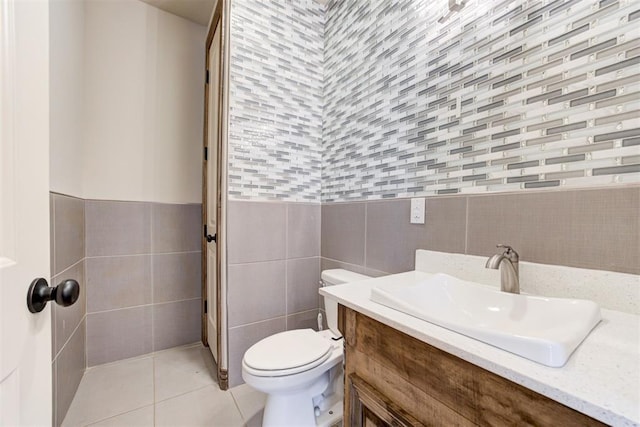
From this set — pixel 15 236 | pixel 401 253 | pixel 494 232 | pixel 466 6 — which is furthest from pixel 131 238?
pixel 466 6

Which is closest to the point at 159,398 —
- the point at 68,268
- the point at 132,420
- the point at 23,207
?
the point at 132,420

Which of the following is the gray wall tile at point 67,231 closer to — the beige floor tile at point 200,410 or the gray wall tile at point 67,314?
the gray wall tile at point 67,314

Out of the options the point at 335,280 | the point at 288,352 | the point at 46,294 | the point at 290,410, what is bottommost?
the point at 290,410

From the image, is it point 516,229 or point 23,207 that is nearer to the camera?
point 23,207

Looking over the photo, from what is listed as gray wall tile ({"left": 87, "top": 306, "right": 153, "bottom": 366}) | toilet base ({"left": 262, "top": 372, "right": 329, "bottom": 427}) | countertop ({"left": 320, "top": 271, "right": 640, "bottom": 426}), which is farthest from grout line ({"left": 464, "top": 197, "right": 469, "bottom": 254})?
gray wall tile ({"left": 87, "top": 306, "right": 153, "bottom": 366})

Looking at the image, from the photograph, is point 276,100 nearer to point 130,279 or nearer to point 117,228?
point 117,228

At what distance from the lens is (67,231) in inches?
54.7

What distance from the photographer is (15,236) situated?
449mm

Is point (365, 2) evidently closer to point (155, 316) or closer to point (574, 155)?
point (574, 155)

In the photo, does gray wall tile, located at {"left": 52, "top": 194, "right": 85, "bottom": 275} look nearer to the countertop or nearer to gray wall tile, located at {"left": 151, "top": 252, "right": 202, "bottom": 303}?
gray wall tile, located at {"left": 151, "top": 252, "right": 202, "bottom": 303}

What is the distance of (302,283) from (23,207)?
5.02 feet

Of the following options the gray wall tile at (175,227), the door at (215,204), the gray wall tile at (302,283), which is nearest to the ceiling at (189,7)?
the door at (215,204)

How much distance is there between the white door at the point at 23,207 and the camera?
1.38 ft

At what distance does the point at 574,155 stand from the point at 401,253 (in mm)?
742
